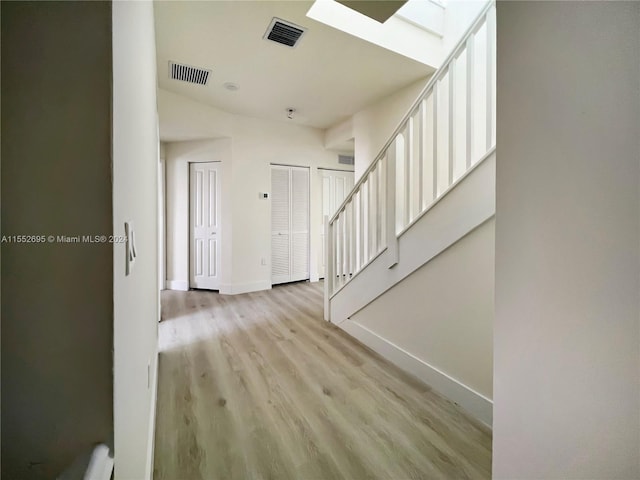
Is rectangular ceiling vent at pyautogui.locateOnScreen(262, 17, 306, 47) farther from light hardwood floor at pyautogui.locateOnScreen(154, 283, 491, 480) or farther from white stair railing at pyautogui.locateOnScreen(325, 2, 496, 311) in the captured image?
light hardwood floor at pyautogui.locateOnScreen(154, 283, 491, 480)

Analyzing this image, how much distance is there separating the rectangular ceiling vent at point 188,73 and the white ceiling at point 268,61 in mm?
71

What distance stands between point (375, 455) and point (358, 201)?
2.02m

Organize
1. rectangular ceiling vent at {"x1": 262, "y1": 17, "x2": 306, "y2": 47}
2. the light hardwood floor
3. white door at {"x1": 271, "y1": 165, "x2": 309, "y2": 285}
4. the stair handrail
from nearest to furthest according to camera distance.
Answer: the light hardwood floor, the stair handrail, rectangular ceiling vent at {"x1": 262, "y1": 17, "x2": 306, "y2": 47}, white door at {"x1": 271, "y1": 165, "x2": 309, "y2": 285}

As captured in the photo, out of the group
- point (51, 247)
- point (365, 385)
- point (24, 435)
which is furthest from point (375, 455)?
point (51, 247)

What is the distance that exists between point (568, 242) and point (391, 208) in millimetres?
1690

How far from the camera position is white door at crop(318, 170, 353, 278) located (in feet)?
18.5

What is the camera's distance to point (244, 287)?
186 inches

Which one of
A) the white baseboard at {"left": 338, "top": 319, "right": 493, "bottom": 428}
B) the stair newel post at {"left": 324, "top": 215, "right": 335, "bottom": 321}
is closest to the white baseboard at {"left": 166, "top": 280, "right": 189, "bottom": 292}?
the stair newel post at {"left": 324, "top": 215, "right": 335, "bottom": 321}

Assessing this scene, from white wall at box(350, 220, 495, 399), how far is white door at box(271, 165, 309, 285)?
3162 millimetres

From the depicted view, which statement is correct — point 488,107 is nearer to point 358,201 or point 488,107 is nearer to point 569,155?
point 569,155

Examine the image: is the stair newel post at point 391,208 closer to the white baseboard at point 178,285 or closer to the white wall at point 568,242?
the white wall at point 568,242

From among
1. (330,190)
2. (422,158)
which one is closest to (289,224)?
(330,190)

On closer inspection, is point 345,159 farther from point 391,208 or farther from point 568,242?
point 568,242

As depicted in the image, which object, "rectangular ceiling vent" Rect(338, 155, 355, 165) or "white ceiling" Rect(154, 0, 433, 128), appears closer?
"white ceiling" Rect(154, 0, 433, 128)
